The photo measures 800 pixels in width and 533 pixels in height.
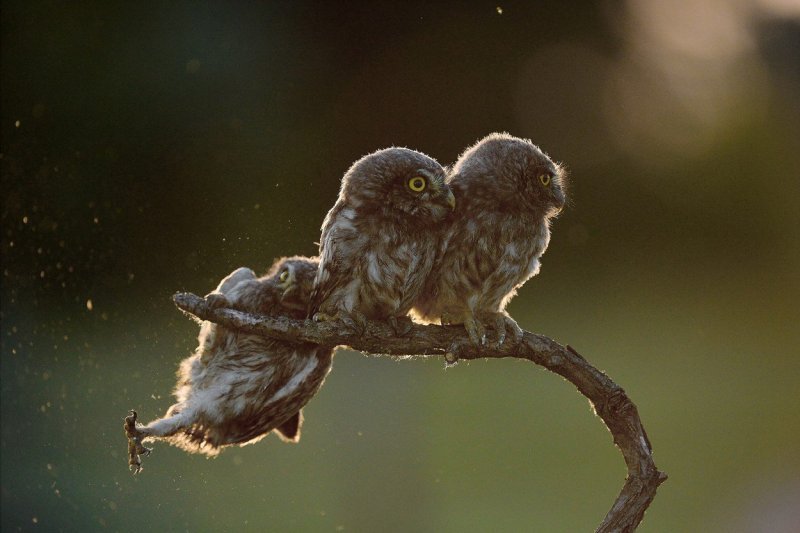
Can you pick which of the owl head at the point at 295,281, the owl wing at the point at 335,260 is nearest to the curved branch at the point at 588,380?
the owl wing at the point at 335,260

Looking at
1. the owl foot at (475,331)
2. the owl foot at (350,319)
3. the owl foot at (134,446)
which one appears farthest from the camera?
the owl foot at (475,331)

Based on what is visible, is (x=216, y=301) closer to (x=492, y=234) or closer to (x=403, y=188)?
(x=403, y=188)

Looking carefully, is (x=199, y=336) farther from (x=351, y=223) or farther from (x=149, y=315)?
(x=149, y=315)

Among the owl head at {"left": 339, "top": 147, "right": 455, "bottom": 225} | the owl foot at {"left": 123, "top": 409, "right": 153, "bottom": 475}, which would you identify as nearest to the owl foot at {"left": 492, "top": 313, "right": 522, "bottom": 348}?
Answer: the owl head at {"left": 339, "top": 147, "right": 455, "bottom": 225}

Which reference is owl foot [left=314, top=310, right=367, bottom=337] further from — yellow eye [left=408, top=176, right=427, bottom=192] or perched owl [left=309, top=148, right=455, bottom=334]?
yellow eye [left=408, top=176, right=427, bottom=192]

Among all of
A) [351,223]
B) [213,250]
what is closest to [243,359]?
[351,223]

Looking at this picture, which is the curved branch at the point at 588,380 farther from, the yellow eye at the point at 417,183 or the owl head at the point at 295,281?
the yellow eye at the point at 417,183


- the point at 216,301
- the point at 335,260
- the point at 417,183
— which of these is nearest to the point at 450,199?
the point at 417,183
